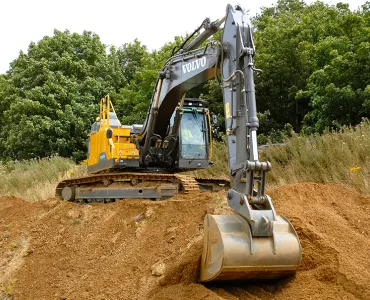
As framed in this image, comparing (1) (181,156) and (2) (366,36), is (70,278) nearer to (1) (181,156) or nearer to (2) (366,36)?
(1) (181,156)

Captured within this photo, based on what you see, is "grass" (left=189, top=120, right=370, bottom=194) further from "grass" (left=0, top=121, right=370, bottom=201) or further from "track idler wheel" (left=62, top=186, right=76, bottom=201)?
"track idler wheel" (left=62, top=186, right=76, bottom=201)

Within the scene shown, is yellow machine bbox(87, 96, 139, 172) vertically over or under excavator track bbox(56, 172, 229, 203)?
over

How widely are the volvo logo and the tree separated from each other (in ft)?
62.5

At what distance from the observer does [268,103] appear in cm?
2133

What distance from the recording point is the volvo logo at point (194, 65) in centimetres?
764

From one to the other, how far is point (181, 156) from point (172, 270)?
16.4 ft

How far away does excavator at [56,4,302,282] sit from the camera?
4926 millimetres

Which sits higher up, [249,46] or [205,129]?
[249,46]

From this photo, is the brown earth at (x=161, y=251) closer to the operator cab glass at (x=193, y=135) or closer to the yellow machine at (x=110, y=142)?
the yellow machine at (x=110, y=142)

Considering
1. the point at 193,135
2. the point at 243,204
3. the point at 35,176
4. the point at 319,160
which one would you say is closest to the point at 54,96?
the point at 35,176

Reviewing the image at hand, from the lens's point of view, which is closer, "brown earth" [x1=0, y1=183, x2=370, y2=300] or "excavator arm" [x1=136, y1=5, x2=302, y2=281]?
"excavator arm" [x1=136, y1=5, x2=302, y2=281]

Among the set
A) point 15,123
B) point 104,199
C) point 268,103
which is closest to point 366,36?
point 268,103

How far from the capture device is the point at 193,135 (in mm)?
10617

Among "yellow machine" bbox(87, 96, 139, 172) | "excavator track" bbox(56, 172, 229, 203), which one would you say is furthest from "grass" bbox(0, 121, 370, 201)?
"yellow machine" bbox(87, 96, 139, 172)
